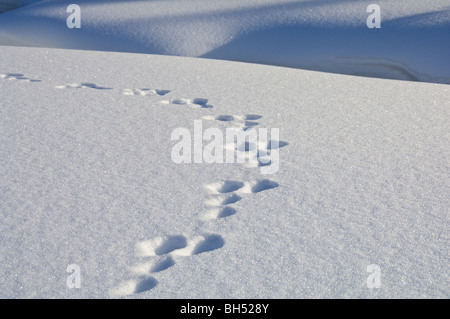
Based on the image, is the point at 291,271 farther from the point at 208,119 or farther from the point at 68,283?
the point at 208,119

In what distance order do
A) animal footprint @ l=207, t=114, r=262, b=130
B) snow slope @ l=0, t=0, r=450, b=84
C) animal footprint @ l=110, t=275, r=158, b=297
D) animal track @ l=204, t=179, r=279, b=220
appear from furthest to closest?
1. snow slope @ l=0, t=0, r=450, b=84
2. animal footprint @ l=207, t=114, r=262, b=130
3. animal track @ l=204, t=179, r=279, b=220
4. animal footprint @ l=110, t=275, r=158, b=297

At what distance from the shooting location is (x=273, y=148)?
141 cm

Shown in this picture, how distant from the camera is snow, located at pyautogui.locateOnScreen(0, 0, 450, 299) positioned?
0.86 metres

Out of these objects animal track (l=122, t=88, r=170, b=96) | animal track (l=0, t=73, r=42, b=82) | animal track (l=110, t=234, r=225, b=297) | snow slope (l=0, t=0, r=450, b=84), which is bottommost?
animal track (l=110, t=234, r=225, b=297)

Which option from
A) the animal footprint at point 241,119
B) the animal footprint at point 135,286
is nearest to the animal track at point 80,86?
the animal footprint at point 241,119

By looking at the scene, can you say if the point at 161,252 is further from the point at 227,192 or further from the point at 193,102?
the point at 193,102

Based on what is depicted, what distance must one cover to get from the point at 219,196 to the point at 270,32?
1.74 m

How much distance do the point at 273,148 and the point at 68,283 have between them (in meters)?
0.76

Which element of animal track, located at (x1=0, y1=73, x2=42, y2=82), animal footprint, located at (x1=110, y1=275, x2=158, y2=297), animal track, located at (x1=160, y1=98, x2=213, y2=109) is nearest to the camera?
animal footprint, located at (x1=110, y1=275, x2=158, y2=297)

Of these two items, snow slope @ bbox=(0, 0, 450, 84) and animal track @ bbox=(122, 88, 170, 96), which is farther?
snow slope @ bbox=(0, 0, 450, 84)

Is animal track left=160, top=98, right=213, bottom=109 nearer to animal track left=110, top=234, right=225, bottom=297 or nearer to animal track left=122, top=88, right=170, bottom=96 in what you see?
animal track left=122, top=88, right=170, bottom=96

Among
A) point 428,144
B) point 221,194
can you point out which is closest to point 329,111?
point 428,144

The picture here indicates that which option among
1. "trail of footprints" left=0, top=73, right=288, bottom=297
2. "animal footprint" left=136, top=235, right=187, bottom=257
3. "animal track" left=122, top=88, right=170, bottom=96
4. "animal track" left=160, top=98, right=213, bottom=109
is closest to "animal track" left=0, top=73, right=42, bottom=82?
"animal track" left=122, top=88, right=170, bottom=96
